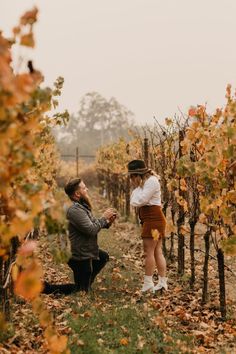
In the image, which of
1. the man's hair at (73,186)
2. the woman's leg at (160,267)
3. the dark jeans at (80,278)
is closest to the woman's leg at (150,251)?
the woman's leg at (160,267)

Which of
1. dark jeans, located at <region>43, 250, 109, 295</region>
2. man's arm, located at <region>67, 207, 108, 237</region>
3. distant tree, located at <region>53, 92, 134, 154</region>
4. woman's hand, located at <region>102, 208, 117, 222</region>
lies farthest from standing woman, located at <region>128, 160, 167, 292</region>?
distant tree, located at <region>53, 92, 134, 154</region>

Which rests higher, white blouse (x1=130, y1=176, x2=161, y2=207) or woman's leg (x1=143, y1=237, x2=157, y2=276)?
white blouse (x1=130, y1=176, x2=161, y2=207)

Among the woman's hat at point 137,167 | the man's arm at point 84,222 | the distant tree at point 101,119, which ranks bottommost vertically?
the man's arm at point 84,222

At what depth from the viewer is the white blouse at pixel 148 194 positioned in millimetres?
6203

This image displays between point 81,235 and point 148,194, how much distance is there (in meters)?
1.02

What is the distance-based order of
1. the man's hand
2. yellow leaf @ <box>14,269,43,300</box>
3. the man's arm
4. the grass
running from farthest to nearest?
the man's hand
the man's arm
the grass
yellow leaf @ <box>14,269,43,300</box>

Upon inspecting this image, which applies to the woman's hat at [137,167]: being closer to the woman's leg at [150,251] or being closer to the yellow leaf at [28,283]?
the woman's leg at [150,251]

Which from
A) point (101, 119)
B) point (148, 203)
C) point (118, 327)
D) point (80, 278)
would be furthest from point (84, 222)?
point (101, 119)

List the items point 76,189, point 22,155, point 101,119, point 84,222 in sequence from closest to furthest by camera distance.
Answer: point 22,155, point 84,222, point 76,189, point 101,119

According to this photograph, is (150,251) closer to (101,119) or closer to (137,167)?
(137,167)

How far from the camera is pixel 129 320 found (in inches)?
204

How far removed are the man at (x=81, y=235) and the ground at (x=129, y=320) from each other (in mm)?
188

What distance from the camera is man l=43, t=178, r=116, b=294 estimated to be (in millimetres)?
6168

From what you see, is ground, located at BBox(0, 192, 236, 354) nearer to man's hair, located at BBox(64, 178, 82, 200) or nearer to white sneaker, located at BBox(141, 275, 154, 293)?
white sneaker, located at BBox(141, 275, 154, 293)
